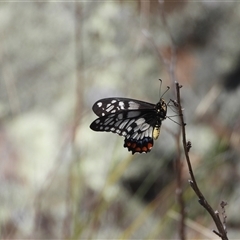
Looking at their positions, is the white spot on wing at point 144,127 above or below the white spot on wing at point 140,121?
below

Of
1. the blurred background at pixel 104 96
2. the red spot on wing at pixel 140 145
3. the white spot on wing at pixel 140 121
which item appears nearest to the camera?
the red spot on wing at pixel 140 145

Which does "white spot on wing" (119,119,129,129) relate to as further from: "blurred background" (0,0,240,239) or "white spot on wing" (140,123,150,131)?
"blurred background" (0,0,240,239)

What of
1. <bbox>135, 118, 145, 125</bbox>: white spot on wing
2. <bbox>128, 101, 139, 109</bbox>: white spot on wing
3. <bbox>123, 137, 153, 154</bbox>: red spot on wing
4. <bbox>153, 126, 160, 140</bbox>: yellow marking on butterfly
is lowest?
<bbox>123, 137, 153, 154</bbox>: red spot on wing

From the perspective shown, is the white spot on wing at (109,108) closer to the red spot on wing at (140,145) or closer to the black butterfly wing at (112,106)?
the black butterfly wing at (112,106)

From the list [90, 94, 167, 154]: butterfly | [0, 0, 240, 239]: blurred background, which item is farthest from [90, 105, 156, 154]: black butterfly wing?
[0, 0, 240, 239]: blurred background

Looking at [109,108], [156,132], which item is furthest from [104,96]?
[156,132]

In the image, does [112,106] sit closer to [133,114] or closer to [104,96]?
[133,114]

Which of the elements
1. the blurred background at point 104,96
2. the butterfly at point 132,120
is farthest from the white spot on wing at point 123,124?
the blurred background at point 104,96
